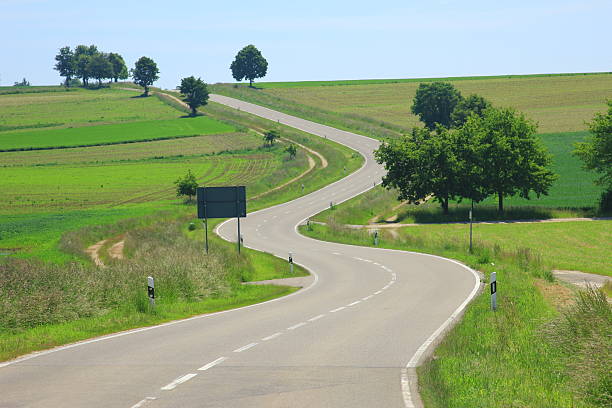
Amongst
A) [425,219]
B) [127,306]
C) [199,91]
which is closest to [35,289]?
[127,306]

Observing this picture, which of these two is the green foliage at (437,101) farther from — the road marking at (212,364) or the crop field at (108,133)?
the road marking at (212,364)

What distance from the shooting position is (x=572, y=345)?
12867 millimetres

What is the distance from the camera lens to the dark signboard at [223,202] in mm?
35031

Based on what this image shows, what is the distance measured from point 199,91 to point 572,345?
131 metres

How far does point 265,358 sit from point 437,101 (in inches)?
4358

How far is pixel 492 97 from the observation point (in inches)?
5645

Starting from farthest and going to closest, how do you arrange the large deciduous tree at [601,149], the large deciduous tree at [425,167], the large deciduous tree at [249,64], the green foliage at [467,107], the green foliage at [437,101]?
the large deciduous tree at [249,64], the green foliage at [437,101], the green foliage at [467,107], the large deciduous tree at [601,149], the large deciduous tree at [425,167]

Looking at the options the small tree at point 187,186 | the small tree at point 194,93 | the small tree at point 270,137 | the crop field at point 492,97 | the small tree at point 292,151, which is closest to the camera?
the small tree at point 187,186

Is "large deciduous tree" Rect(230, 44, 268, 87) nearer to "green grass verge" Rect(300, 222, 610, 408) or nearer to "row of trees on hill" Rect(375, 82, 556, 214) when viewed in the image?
"row of trees on hill" Rect(375, 82, 556, 214)

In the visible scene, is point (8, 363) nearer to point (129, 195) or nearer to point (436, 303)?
point (436, 303)

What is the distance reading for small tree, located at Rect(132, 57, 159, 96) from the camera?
180 metres

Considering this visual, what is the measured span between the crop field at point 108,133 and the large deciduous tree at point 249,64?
213ft

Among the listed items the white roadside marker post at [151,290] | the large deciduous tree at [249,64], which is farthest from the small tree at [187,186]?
the large deciduous tree at [249,64]

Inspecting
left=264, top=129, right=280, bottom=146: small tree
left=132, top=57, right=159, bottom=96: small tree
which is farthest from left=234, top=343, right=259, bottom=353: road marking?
left=132, top=57, right=159, bottom=96: small tree
